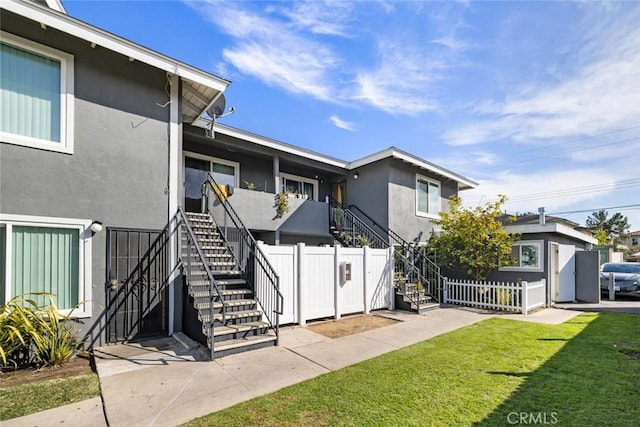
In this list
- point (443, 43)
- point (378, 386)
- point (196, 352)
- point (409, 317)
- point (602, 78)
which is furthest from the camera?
point (602, 78)

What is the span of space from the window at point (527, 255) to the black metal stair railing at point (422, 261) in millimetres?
3018

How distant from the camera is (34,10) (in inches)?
208

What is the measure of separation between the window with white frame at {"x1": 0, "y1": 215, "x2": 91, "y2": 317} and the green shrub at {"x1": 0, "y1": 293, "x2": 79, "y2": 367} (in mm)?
236

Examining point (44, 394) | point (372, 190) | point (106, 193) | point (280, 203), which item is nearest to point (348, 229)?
point (372, 190)

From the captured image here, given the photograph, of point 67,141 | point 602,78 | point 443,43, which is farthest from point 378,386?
point 602,78

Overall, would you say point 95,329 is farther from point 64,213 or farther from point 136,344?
point 64,213

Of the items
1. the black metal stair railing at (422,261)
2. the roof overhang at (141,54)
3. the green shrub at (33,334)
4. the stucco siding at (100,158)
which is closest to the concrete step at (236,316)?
the stucco siding at (100,158)

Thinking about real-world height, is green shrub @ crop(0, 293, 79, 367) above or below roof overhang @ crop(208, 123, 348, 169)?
below

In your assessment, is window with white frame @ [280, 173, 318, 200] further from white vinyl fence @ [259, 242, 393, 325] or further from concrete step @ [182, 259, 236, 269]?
concrete step @ [182, 259, 236, 269]

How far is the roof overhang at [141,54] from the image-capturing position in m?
5.30

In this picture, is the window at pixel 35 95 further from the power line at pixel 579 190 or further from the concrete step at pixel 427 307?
the power line at pixel 579 190

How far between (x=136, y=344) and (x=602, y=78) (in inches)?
616

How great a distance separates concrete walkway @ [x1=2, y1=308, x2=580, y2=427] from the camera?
11.7 feet

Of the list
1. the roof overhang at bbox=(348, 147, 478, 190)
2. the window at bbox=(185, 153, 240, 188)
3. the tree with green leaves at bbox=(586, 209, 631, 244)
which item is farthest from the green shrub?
the tree with green leaves at bbox=(586, 209, 631, 244)
